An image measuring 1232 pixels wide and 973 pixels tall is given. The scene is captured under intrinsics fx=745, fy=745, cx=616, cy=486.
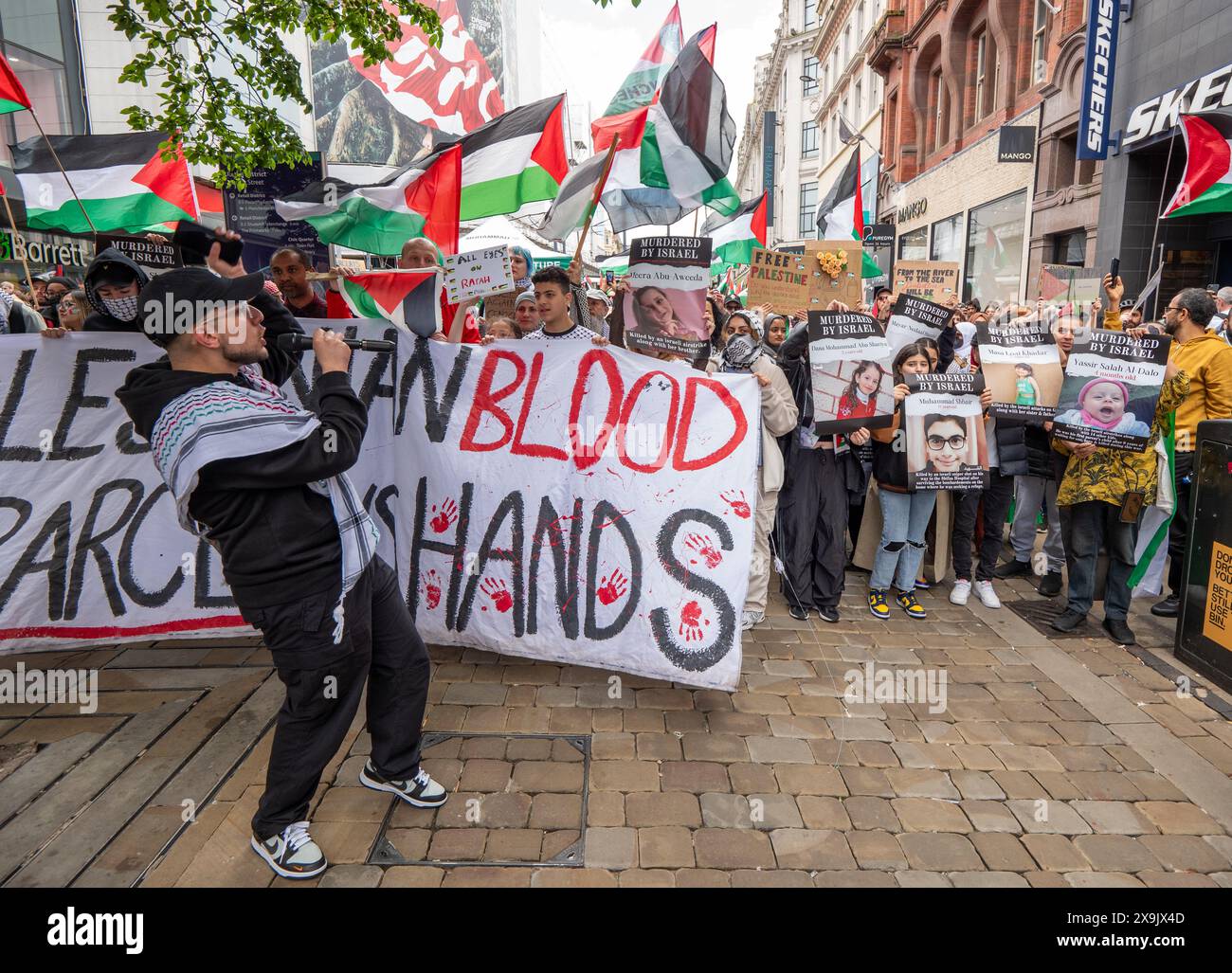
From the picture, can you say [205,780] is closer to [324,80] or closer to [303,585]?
[303,585]

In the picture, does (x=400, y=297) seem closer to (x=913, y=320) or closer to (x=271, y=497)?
(x=271, y=497)

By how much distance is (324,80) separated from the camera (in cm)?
2939

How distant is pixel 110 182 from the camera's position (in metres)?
5.71

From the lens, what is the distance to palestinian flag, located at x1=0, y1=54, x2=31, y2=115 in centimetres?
458

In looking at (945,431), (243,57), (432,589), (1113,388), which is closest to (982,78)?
(1113,388)

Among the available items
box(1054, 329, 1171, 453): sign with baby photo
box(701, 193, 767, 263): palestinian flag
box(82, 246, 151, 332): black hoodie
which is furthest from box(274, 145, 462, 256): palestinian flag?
box(701, 193, 767, 263): palestinian flag

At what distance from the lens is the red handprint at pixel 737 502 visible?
3.67 meters

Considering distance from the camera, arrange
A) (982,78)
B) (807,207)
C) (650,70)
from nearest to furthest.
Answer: (650,70) < (982,78) < (807,207)

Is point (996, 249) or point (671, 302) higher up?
point (996, 249)

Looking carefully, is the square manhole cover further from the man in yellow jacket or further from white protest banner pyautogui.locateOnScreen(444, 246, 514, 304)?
the man in yellow jacket

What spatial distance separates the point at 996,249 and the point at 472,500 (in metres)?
18.5

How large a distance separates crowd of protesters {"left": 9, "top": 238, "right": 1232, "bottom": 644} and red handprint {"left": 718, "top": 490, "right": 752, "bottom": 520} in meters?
0.66

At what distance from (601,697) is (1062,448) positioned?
11.3 feet

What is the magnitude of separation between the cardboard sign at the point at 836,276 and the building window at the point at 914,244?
20.6 m
